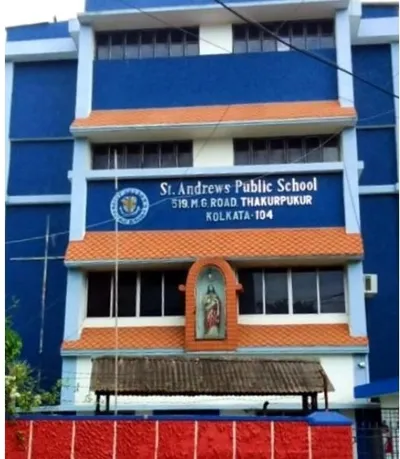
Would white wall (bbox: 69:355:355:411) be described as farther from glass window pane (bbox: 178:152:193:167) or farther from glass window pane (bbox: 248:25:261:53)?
glass window pane (bbox: 248:25:261:53)

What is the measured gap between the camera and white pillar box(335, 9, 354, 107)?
17172mm

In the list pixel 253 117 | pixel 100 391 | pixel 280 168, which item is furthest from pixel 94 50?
pixel 100 391

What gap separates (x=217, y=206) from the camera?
657 inches

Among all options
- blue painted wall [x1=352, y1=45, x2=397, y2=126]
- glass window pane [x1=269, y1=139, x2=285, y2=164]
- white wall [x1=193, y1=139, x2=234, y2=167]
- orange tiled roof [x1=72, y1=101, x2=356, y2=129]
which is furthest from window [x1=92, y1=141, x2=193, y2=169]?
blue painted wall [x1=352, y1=45, x2=397, y2=126]

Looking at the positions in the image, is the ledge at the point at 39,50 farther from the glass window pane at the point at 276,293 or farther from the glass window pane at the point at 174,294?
the glass window pane at the point at 276,293

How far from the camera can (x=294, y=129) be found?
1716 centimetres

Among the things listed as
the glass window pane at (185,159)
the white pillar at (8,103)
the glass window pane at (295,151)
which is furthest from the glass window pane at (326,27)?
the white pillar at (8,103)

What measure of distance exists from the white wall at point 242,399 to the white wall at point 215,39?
8458 millimetres

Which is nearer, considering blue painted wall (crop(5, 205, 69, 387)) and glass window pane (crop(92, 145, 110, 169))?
glass window pane (crop(92, 145, 110, 169))

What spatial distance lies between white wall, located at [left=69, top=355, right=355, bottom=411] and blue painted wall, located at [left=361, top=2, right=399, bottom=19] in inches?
411

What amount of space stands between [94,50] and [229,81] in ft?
12.4

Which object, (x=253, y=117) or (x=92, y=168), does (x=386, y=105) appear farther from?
(x=92, y=168)

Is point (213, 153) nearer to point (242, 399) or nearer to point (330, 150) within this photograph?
point (330, 150)

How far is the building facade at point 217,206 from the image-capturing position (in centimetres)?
1571
